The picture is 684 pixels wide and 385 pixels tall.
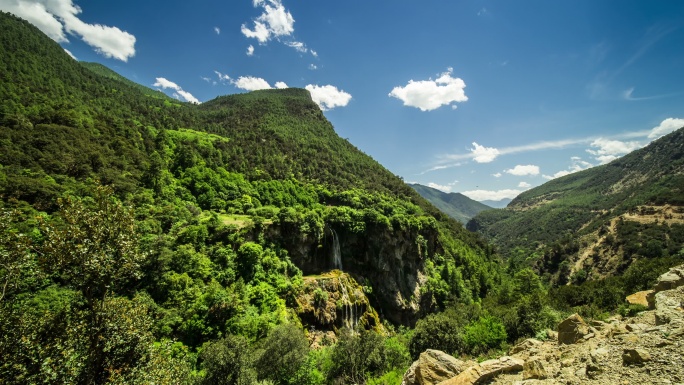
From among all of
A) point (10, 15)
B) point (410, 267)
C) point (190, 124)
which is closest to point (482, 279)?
point (410, 267)

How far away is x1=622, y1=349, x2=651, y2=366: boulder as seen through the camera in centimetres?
1003

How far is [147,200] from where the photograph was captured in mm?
46500

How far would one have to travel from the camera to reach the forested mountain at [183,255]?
425 inches

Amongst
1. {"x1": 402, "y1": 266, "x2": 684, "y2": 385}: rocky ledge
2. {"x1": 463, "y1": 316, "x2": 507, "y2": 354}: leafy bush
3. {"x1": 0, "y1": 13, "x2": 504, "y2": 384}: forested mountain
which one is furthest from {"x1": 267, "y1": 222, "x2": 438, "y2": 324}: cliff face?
{"x1": 402, "y1": 266, "x2": 684, "y2": 385}: rocky ledge

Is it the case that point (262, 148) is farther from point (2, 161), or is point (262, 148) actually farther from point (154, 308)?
point (154, 308)

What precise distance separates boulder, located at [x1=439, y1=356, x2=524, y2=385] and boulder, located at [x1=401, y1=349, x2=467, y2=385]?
1289 millimetres

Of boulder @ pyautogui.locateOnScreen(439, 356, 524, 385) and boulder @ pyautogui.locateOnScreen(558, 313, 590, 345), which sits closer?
boulder @ pyautogui.locateOnScreen(439, 356, 524, 385)

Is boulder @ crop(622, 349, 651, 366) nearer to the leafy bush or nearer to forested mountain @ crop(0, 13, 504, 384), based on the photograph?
forested mountain @ crop(0, 13, 504, 384)

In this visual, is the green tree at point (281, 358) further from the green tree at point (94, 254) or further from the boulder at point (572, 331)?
the boulder at point (572, 331)

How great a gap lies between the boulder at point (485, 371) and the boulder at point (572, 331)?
4875 mm

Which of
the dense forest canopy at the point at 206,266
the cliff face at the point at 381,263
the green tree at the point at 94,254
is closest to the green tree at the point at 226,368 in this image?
the dense forest canopy at the point at 206,266

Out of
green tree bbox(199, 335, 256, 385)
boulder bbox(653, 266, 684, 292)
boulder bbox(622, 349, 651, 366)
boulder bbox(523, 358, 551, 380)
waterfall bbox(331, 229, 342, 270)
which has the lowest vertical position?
green tree bbox(199, 335, 256, 385)

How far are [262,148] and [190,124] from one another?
40.0 m

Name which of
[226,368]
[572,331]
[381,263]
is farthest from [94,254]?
[381,263]
